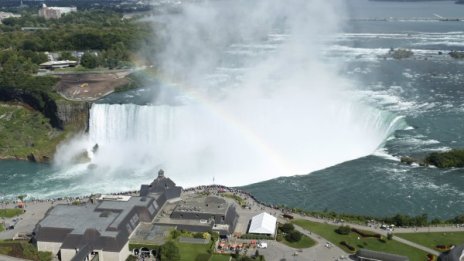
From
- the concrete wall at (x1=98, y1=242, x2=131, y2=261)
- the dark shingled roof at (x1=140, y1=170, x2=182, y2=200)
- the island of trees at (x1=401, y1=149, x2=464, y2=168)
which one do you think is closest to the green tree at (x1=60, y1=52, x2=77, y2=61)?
the dark shingled roof at (x1=140, y1=170, x2=182, y2=200)

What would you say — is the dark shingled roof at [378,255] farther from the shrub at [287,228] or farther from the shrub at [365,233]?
the shrub at [287,228]

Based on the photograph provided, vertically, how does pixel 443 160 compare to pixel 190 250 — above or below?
above

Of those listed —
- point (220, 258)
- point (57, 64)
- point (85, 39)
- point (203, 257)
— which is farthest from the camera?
point (85, 39)

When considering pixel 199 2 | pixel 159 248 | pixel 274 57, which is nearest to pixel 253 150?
pixel 159 248

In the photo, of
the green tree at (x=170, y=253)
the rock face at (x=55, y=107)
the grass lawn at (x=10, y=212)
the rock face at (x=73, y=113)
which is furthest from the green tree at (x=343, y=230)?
the rock face at (x=55, y=107)

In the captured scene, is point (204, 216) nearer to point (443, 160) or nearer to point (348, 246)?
point (348, 246)

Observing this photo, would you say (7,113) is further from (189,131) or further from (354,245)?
(354,245)

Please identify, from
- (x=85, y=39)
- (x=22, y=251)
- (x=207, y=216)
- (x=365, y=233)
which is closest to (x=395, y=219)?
(x=365, y=233)
